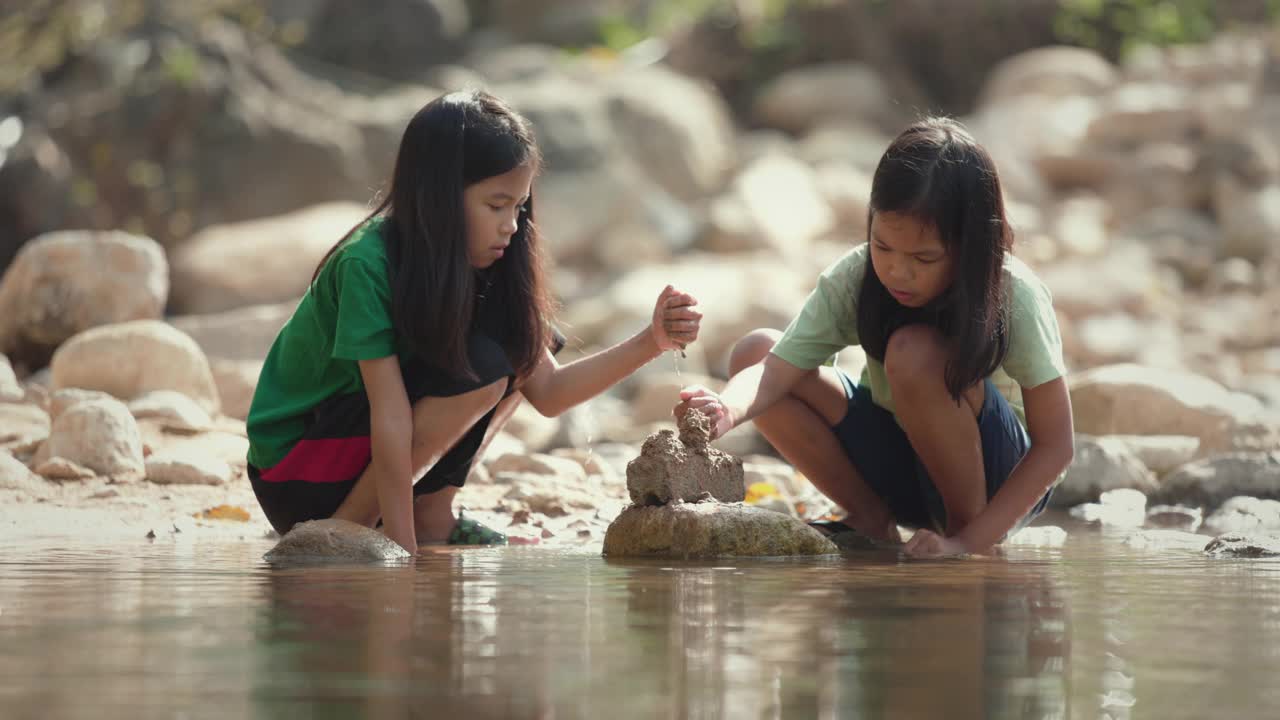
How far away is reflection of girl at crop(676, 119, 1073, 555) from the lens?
3.92 metres

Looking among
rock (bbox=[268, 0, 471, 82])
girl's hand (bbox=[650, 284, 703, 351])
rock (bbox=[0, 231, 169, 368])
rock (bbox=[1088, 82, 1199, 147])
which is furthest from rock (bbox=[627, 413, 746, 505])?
rock (bbox=[1088, 82, 1199, 147])

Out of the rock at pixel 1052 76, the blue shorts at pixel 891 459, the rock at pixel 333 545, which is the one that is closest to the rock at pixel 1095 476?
the blue shorts at pixel 891 459

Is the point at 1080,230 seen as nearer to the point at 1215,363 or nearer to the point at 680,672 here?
the point at 1215,363

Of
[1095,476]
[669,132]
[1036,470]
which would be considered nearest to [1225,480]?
[1095,476]

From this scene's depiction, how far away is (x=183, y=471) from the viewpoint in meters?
5.46

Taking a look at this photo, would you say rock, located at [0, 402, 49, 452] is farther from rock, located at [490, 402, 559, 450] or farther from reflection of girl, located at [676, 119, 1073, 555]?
reflection of girl, located at [676, 119, 1073, 555]

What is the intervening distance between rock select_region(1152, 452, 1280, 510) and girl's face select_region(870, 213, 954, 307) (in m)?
2.25

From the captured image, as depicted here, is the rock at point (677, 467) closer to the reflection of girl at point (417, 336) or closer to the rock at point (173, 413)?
the reflection of girl at point (417, 336)

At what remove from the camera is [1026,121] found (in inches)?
700

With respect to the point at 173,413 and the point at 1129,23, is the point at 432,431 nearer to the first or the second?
the point at 173,413

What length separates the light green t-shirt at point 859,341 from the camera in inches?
159

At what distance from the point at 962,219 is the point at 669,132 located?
40.6ft

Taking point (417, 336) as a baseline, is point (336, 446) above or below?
below

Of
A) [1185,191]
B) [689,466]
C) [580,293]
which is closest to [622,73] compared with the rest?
[580,293]
